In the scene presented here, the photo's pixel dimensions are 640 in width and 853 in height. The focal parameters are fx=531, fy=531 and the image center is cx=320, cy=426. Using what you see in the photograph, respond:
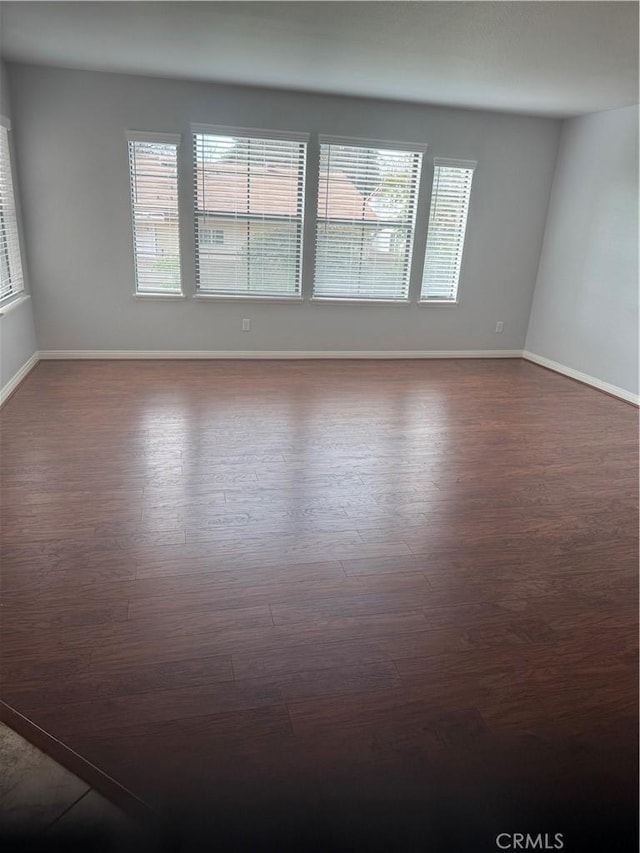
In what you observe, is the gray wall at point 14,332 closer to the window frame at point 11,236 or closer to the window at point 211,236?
the window frame at point 11,236

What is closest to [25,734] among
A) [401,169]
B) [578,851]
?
[578,851]

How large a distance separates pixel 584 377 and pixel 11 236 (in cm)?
548

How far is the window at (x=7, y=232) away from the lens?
13.8 feet

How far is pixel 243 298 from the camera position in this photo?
17.6ft

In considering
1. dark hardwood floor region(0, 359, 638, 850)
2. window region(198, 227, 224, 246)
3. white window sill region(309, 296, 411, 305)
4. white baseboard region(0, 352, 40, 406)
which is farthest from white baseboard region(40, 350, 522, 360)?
dark hardwood floor region(0, 359, 638, 850)

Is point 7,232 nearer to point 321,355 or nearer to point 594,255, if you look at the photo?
point 321,355

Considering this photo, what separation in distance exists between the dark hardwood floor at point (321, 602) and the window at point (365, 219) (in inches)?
86.4

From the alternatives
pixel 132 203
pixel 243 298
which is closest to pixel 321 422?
pixel 243 298

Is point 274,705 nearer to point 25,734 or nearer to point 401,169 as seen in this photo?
point 25,734

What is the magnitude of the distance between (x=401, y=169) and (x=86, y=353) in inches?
143

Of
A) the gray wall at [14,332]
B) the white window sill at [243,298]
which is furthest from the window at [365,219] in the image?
the gray wall at [14,332]

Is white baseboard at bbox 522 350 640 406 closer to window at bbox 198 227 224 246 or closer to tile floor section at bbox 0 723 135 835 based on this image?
window at bbox 198 227 224 246

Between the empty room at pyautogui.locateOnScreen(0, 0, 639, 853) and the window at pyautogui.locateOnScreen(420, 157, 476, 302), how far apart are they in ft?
0.10

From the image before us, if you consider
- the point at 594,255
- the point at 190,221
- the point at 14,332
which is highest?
the point at 190,221
